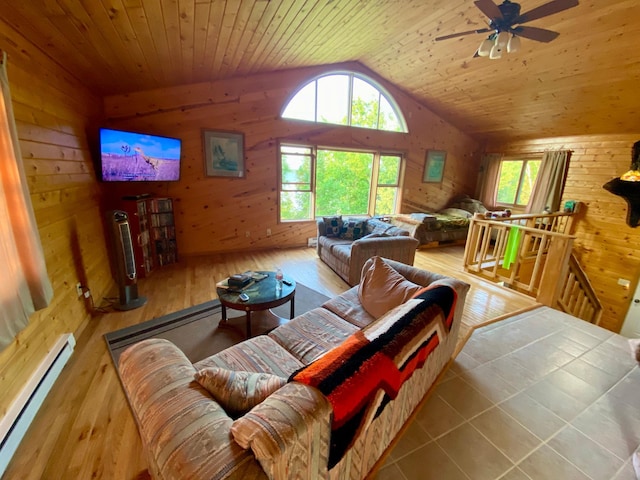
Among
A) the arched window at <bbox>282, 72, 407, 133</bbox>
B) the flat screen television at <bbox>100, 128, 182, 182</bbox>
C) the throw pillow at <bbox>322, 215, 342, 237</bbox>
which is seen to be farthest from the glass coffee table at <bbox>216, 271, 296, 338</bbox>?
the arched window at <bbox>282, 72, 407, 133</bbox>

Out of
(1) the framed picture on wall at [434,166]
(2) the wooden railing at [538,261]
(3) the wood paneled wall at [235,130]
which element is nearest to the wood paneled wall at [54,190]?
(3) the wood paneled wall at [235,130]

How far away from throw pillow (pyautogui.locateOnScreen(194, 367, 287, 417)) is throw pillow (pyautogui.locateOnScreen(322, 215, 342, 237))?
3213mm

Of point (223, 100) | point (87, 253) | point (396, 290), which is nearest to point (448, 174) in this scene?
point (223, 100)

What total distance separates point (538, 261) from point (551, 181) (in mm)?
3282

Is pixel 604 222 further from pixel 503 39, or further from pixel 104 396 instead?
pixel 104 396

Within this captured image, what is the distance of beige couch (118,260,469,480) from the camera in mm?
715

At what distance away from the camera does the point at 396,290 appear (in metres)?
1.85

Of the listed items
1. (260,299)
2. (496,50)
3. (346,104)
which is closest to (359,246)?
(260,299)

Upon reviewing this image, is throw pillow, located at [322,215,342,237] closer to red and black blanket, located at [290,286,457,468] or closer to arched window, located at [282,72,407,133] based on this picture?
arched window, located at [282,72,407,133]

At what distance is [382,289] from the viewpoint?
6.36 feet

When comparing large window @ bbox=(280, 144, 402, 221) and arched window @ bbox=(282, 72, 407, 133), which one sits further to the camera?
large window @ bbox=(280, 144, 402, 221)

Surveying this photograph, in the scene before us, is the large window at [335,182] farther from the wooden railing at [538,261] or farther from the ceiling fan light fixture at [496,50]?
the ceiling fan light fixture at [496,50]

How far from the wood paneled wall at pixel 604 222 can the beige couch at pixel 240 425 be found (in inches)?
215

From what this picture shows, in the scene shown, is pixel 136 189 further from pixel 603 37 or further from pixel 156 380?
pixel 603 37
